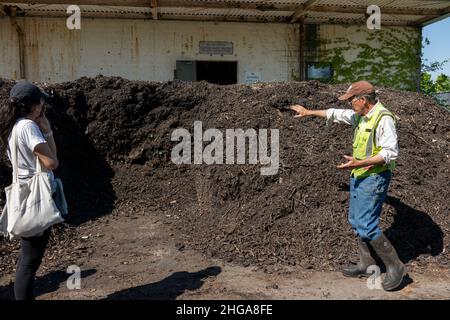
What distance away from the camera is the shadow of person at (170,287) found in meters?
3.50

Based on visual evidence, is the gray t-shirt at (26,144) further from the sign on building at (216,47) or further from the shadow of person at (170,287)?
the sign on building at (216,47)

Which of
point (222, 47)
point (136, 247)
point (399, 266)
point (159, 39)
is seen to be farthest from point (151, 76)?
point (399, 266)

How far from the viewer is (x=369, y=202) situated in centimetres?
346

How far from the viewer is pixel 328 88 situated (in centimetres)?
702

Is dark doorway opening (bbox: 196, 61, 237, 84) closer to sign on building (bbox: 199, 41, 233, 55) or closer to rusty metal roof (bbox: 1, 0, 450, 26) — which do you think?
sign on building (bbox: 199, 41, 233, 55)

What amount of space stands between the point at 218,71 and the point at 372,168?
917 centimetres

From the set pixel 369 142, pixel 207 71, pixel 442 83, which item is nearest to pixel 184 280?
pixel 369 142

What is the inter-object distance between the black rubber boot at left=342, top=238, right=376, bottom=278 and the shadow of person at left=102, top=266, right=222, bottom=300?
124 centimetres

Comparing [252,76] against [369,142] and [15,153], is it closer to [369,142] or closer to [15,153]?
[369,142]

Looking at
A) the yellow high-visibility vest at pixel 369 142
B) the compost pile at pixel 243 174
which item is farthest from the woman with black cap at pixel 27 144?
the yellow high-visibility vest at pixel 369 142

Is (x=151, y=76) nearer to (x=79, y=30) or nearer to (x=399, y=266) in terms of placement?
(x=79, y=30)

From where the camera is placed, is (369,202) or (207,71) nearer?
(369,202)

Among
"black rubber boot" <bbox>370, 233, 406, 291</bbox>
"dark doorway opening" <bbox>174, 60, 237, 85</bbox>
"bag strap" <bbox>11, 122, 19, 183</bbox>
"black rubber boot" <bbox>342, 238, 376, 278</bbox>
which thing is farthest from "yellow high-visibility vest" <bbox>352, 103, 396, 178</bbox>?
"dark doorway opening" <bbox>174, 60, 237, 85</bbox>

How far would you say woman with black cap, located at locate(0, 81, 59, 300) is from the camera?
2.72 m
